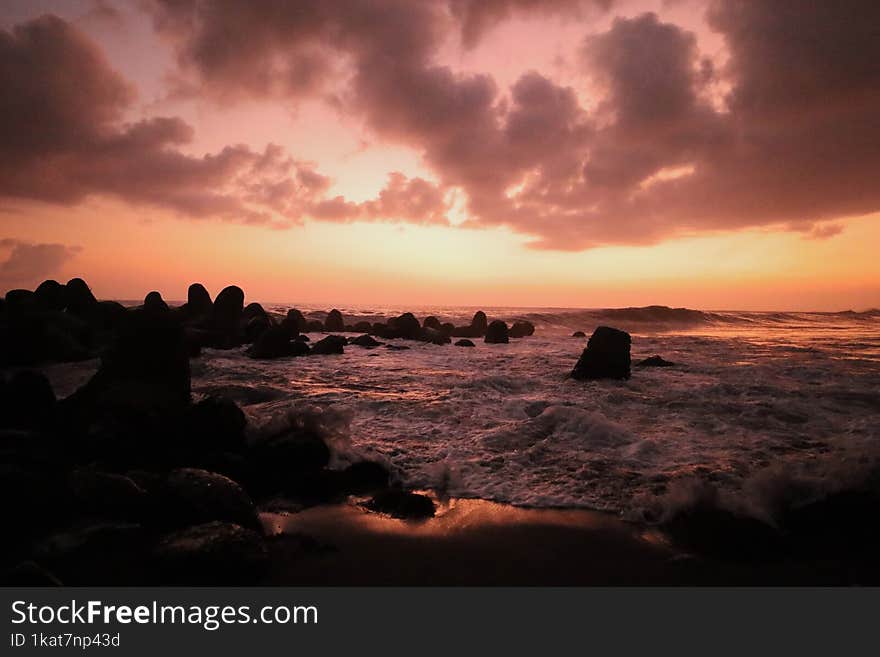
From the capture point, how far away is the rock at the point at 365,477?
4.91m

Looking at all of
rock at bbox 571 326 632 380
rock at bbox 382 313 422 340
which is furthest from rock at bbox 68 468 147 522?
rock at bbox 382 313 422 340

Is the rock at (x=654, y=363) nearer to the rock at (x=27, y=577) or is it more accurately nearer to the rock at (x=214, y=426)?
the rock at (x=214, y=426)

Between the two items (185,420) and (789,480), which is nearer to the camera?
(789,480)

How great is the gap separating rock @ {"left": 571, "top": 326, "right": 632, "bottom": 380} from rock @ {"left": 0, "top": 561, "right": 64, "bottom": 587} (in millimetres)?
11424

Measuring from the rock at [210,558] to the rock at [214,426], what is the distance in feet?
7.47

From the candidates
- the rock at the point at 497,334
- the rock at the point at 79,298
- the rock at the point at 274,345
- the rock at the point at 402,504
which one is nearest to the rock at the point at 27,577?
the rock at the point at 402,504

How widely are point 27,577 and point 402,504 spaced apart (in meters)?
2.76

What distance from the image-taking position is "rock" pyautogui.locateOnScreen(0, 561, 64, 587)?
265 cm

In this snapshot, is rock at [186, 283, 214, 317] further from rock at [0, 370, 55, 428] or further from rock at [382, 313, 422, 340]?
rock at [0, 370, 55, 428]
